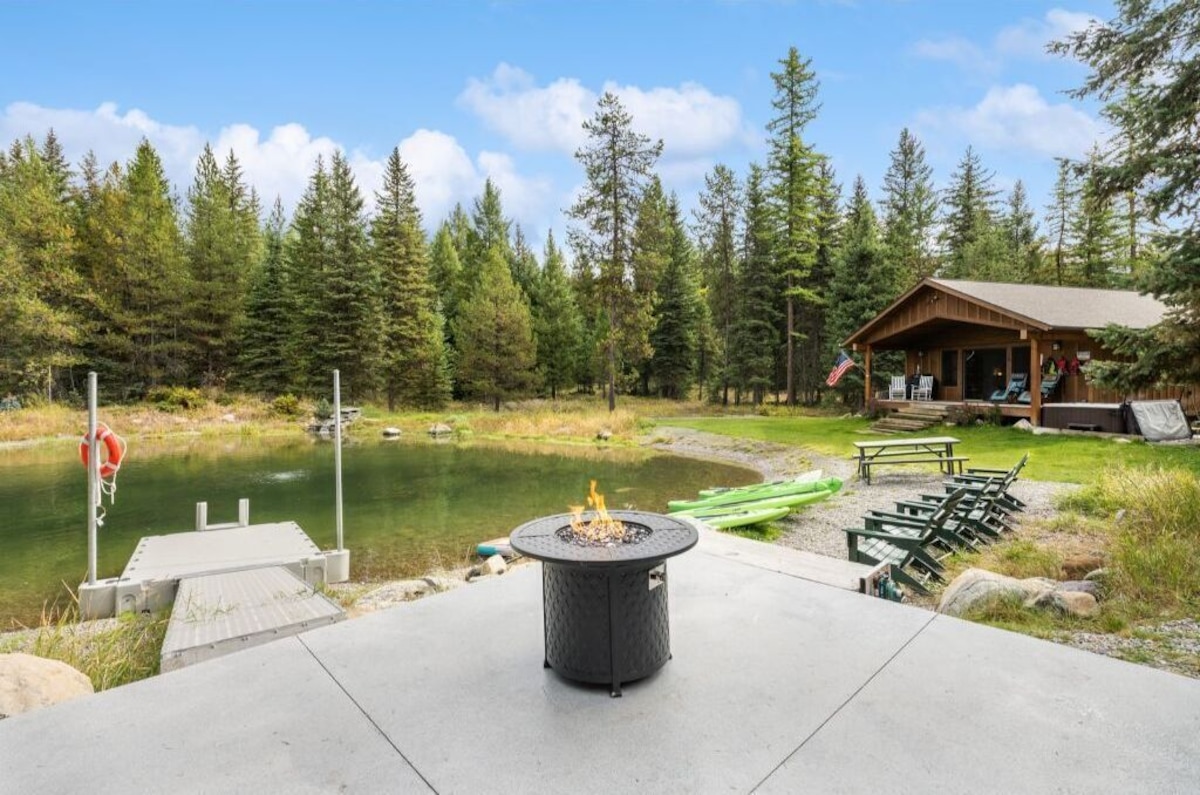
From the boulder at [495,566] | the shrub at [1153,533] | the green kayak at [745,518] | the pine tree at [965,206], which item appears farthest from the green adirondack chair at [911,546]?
the pine tree at [965,206]

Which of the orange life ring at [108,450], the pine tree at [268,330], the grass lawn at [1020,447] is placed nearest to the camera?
the orange life ring at [108,450]

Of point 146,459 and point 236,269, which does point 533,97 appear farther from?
point 236,269

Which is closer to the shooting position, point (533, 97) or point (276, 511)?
point (276, 511)

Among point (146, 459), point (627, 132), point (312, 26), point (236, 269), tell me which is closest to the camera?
point (312, 26)

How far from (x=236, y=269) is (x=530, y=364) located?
47.6 ft

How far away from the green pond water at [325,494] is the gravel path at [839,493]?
1065 millimetres

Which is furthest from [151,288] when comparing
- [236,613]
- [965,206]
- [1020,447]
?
[965,206]

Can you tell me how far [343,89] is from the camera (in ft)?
42.1

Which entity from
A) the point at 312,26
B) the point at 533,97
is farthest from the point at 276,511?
the point at 533,97

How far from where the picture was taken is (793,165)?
80.6 ft

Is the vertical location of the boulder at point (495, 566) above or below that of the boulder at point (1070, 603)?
below

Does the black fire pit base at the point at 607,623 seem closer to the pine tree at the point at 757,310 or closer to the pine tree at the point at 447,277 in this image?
the pine tree at the point at 757,310

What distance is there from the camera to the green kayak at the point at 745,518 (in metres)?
7.04

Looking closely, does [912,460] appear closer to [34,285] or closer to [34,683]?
[34,683]
